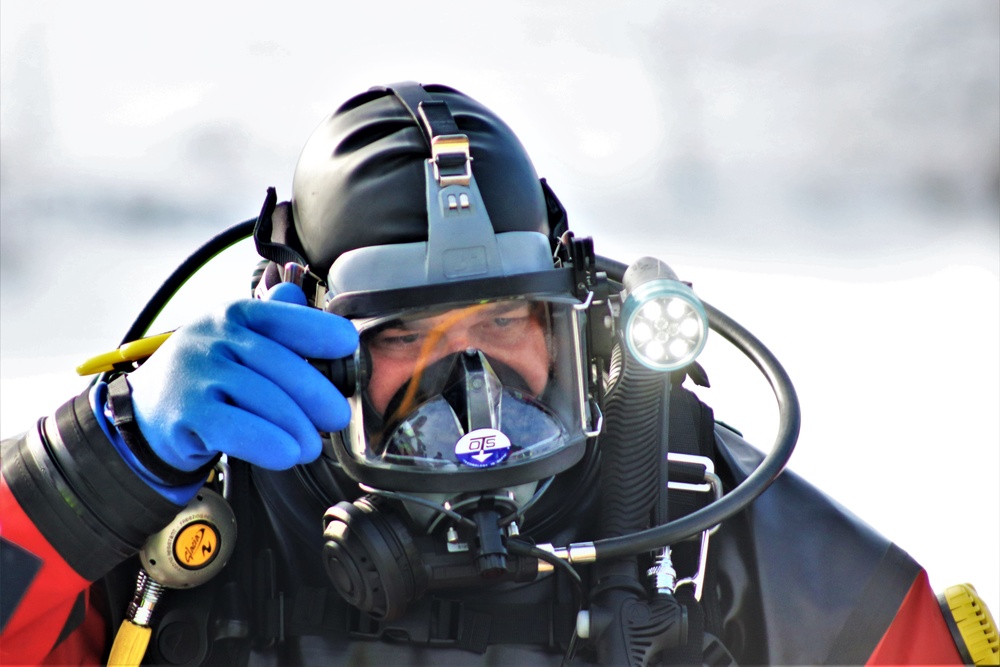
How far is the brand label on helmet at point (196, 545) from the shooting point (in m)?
1.67

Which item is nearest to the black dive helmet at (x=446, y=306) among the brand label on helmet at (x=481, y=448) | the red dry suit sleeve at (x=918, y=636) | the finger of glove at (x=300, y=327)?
the brand label on helmet at (x=481, y=448)

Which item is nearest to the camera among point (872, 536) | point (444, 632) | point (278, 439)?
point (278, 439)

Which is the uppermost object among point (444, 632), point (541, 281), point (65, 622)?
point (541, 281)

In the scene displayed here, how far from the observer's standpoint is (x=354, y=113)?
Result: 1.95 m

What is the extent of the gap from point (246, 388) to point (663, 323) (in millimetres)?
600

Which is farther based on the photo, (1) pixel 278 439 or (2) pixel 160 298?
(2) pixel 160 298

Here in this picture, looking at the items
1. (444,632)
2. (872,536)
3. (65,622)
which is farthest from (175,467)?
(872,536)

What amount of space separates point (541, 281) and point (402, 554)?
1.50ft

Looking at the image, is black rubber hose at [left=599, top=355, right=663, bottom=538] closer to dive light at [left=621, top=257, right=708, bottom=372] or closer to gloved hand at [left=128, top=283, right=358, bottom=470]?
dive light at [left=621, top=257, right=708, bottom=372]

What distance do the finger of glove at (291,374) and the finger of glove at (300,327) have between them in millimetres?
15

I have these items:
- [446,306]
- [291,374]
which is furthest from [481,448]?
[291,374]

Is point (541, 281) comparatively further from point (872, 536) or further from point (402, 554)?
point (872, 536)

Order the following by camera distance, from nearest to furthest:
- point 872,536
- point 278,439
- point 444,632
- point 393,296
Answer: point 278,439
point 393,296
point 444,632
point 872,536

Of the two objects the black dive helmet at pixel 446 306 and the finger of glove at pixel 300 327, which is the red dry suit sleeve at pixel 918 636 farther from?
the finger of glove at pixel 300 327
